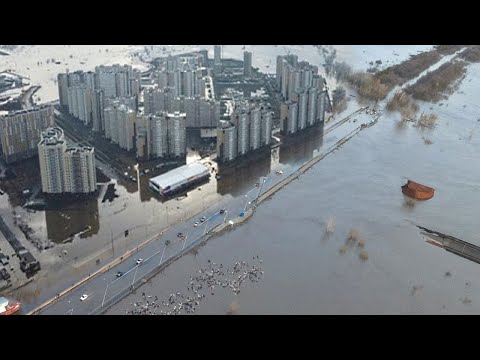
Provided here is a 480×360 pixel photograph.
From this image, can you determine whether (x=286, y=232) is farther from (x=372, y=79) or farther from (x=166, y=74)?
(x=372, y=79)

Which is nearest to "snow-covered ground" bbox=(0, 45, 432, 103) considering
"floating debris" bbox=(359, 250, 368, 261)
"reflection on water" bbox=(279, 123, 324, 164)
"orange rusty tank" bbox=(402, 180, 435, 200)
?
"reflection on water" bbox=(279, 123, 324, 164)

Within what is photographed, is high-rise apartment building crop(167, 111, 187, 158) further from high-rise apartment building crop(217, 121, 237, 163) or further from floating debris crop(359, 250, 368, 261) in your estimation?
floating debris crop(359, 250, 368, 261)

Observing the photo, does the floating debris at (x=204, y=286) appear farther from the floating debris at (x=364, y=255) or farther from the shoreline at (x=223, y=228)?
the floating debris at (x=364, y=255)

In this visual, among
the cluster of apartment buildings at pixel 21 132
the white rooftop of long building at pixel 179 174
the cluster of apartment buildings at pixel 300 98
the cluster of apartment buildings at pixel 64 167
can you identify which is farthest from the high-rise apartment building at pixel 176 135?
the cluster of apartment buildings at pixel 300 98

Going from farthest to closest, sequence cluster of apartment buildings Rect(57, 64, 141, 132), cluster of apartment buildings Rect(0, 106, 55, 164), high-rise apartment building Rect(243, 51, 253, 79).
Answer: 1. high-rise apartment building Rect(243, 51, 253, 79)
2. cluster of apartment buildings Rect(57, 64, 141, 132)
3. cluster of apartment buildings Rect(0, 106, 55, 164)

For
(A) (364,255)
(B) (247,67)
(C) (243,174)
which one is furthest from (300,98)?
(A) (364,255)

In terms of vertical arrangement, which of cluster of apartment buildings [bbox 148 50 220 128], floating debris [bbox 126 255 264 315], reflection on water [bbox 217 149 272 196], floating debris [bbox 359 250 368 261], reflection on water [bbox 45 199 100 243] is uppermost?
cluster of apartment buildings [bbox 148 50 220 128]

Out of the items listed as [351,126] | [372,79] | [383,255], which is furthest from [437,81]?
[383,255]

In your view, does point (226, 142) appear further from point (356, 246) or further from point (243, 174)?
point (356, 246)
